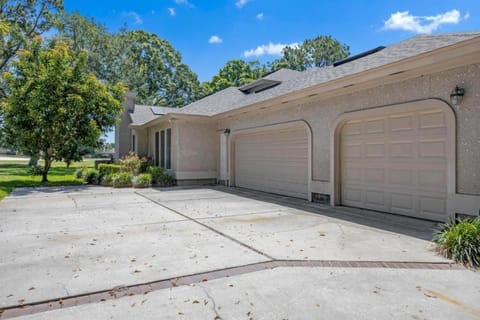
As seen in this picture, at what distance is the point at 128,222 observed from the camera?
7152 mm

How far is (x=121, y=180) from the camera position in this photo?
1463 centimetres

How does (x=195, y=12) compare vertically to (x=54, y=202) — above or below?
above

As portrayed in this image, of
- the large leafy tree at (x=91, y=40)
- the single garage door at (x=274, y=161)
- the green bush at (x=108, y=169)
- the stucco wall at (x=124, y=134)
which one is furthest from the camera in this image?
the large leafy tree at (x=91, y=40)

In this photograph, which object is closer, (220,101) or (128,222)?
(128,222)

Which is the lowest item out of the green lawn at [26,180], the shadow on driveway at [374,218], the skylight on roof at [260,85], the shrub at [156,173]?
the shadow on driveway at [374,218]

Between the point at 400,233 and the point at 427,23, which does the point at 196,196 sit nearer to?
the point at 400,233

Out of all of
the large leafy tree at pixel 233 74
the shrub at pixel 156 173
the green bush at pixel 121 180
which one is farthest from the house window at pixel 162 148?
the large leafy tree at pixel 233 74

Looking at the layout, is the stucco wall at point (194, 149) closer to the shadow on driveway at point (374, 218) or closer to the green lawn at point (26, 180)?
the green lawn at point (26, 180)

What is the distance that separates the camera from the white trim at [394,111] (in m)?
6.17

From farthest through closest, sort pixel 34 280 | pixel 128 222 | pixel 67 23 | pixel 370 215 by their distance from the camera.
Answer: pixel 67 23 < pixel 370 215 < pixel 128 222 < pixel 34 280

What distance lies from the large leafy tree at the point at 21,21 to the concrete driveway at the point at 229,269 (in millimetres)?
21290

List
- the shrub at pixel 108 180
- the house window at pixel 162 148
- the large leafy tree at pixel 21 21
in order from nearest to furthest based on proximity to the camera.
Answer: the shrub at pixel 108 180 < the house window at pixel 162 148 < the large leafy tree at pixel 21 21

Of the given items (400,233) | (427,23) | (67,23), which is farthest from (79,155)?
(427,23)

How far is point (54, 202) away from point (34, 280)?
722 cm
